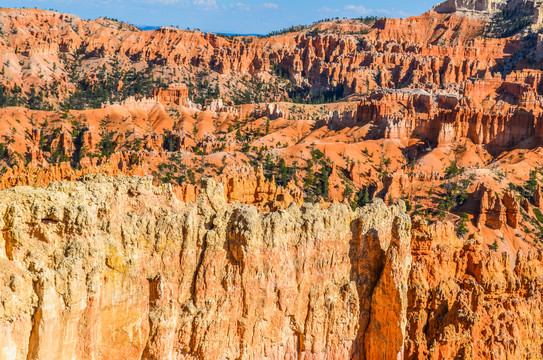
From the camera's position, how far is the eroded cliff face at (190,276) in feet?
60.0

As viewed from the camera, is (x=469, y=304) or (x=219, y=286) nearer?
(x=219, y=286)

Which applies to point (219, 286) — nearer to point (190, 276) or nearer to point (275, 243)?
point (190, 276)

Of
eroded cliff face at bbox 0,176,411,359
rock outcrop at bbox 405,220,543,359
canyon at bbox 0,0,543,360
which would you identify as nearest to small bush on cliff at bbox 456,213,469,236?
canyon at bbox 0,0,543,360

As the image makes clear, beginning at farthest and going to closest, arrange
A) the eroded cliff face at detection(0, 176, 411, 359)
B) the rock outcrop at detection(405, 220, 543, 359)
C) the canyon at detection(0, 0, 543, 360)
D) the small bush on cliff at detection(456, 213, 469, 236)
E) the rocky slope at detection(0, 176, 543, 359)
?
the small bush on cliff at detection(456, 213, 469, 236) → the rock outcrop at detection(405, 220, 543, 359) → the canyon at detection(0, 0, 543, 360) → the rocky slope at detection(0, 176, 543, 359) → the eroded cliff face at detection(0, 176, 411, 359)

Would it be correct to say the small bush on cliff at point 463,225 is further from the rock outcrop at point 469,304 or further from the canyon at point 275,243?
the rock outcrop at point 469,304

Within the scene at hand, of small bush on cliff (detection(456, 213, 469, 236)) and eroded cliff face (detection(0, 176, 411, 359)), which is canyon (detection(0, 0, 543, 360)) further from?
small bush on cliff (detection(456, 213, 469, 236))

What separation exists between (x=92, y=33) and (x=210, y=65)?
41103 millimetres

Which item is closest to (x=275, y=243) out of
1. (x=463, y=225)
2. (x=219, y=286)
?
(x=219, y=286)

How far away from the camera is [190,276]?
2212cm

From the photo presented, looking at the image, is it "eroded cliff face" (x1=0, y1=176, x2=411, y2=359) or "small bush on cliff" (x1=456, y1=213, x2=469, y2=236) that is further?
"small bush on cliff" (x1=456, y1=213, x2=469, y2=236)

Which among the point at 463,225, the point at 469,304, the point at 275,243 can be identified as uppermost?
the point at 463,225

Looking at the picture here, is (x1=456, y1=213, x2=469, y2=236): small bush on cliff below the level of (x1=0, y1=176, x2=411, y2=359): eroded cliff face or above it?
above

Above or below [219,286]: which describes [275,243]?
above

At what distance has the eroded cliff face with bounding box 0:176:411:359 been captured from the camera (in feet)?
60.0
